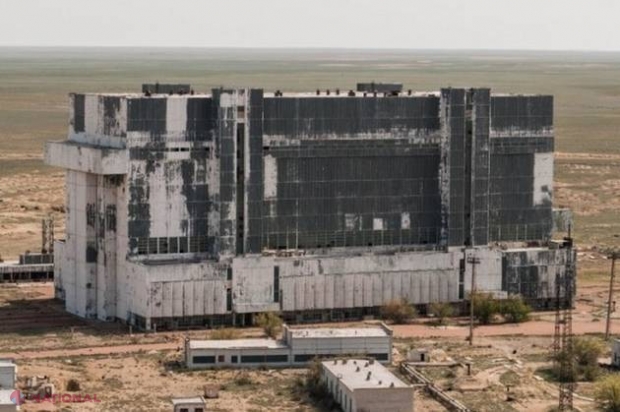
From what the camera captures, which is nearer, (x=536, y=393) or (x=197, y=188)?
(x=536, y=393)

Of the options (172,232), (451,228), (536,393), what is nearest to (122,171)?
→ (172,232)

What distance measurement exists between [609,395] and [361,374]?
10484 mm

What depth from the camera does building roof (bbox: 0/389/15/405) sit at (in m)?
73.7

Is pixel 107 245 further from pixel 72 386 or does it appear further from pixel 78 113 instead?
pixel 72 386

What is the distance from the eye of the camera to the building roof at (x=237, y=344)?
3383 inches

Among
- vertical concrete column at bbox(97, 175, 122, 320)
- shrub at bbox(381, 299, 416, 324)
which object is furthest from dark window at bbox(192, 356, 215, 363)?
shrub at bbox(381, 299, 416, 324)

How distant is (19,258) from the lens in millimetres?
115250

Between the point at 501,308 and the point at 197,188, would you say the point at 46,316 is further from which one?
the point at 501,308

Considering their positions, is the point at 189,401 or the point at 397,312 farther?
the point at 397,312

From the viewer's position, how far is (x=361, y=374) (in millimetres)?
78750

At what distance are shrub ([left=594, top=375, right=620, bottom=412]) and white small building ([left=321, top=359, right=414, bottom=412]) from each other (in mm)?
8089

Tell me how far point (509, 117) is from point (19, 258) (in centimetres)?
3263

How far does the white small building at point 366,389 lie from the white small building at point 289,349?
5570 mm

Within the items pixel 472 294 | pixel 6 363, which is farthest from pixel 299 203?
pixel 6 363
